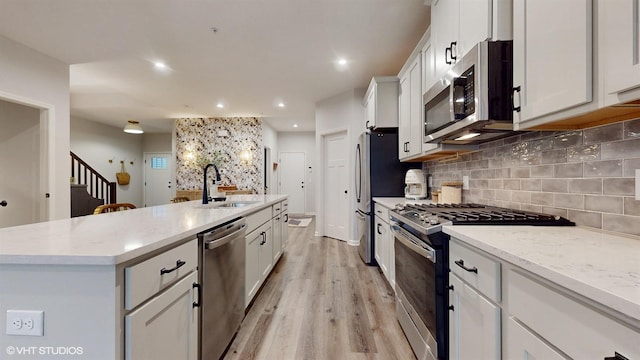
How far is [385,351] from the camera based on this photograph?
5.71 ft

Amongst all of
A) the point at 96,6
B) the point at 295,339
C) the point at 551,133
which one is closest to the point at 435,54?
the point at 551,133

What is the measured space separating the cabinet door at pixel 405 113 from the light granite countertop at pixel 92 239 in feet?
7.08

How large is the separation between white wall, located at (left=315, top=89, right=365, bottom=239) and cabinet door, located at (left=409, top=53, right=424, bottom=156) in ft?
5.89

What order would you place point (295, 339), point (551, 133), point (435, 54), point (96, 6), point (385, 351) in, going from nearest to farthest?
point (551, 133), point (385, 351), point (295, 339), point (435, 54), point (96, 6)

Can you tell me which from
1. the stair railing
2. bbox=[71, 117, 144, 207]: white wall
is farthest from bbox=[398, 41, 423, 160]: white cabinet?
bbox=[71, 117, 144, 207]: white wall

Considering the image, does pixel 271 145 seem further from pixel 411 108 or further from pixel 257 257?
pixel 257 257

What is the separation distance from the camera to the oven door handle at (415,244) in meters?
1.35

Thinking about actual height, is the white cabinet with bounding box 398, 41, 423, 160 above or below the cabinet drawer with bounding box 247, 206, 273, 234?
above

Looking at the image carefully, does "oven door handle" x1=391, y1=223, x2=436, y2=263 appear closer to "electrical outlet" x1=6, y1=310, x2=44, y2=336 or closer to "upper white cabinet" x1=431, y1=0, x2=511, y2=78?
"upper white cabinet" x1=431, y1=0, x2=511, y2=78

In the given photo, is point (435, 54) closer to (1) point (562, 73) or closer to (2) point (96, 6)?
(1) point (562, 73)

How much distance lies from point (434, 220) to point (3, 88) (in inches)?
185

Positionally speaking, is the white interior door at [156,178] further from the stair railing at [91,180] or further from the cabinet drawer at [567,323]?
the cabinet drawer at [567,323]

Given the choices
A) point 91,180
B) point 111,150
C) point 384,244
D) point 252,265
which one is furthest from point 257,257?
point 111,150

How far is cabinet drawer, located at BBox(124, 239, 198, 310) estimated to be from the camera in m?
0.90
